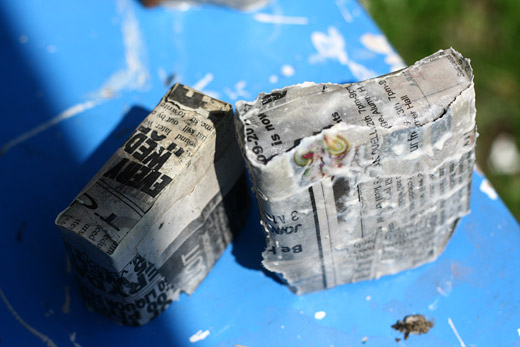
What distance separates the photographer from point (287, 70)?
1.80 m

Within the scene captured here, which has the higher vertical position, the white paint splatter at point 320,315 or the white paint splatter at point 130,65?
the white paint splatter at point 130,65

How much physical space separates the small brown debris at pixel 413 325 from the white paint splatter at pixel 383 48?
78cm

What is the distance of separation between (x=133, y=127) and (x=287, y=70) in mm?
503

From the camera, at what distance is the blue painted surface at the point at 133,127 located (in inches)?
54.4

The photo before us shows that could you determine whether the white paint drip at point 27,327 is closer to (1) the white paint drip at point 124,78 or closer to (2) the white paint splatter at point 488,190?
(1) the white paint drip at point 124,78

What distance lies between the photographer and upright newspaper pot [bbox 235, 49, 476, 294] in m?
1.10

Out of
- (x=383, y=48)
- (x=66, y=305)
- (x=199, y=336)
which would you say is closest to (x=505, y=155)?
(x=383, y=48)

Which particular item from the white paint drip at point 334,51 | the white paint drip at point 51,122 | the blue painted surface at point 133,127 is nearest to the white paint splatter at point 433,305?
the blue painted surface at point 133,127

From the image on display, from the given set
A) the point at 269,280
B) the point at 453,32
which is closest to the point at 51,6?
the point at 269,280

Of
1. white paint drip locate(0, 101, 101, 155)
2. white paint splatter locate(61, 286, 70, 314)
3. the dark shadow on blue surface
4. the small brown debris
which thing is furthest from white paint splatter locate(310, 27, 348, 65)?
white paint splatter locate(61, 286, 70, 314)

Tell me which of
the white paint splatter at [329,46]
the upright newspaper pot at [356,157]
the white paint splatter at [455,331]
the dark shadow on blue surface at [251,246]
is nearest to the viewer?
the upright newspaper pot at [356,157]

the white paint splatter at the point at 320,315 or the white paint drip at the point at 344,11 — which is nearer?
the white paint splatter at the point at 320,315

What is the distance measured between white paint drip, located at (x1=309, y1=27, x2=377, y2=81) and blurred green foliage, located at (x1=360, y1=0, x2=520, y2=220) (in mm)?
616

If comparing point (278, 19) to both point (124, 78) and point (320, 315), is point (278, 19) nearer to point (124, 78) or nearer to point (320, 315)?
point (124, 78)
